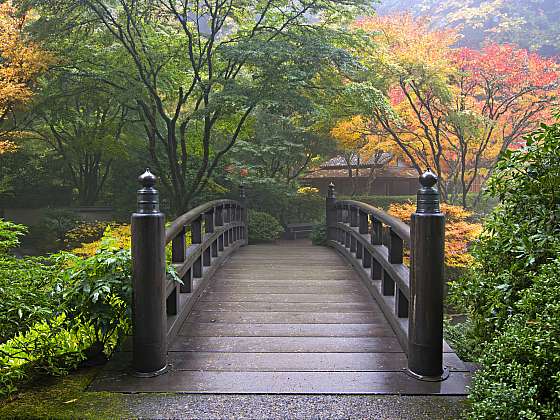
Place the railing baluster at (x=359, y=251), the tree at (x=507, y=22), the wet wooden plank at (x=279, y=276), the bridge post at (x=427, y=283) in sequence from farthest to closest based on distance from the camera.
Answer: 1. the tree at (x=507, y=22)
2. the railing baluster at (x=359, y=251)
3. the wet wooden plank at (x=279, y=276)
4. the bridge post at (x=427, y=283)

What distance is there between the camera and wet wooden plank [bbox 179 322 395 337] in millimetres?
3717

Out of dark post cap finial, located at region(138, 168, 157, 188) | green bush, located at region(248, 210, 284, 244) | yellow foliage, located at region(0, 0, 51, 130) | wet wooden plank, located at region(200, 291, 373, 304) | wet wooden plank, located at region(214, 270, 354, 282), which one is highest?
yellow foliage, located at region(0, 0, 51, 130)

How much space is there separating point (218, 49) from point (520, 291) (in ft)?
28.0

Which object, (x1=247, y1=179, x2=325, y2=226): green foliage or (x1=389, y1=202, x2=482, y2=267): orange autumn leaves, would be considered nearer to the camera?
(x1=389, y1=202, x2=482, y2=267): orange autumn leaves

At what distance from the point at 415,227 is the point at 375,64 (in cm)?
944

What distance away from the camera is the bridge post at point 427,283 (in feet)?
9.34

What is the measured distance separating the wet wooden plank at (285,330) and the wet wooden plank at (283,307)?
0.39 meters

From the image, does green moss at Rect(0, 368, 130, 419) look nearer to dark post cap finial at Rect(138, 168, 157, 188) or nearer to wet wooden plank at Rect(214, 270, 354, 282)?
dark post cap finial at Rect(138, 168, 157, 188)

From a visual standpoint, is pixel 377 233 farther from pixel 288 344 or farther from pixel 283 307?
pixel 288 344

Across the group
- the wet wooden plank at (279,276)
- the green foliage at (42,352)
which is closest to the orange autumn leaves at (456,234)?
the wet wooden plank at (279,276)

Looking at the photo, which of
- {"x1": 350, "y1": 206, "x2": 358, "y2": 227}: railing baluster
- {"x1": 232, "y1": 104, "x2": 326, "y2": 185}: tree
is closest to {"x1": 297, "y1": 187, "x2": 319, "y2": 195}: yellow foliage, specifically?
{"x1": 232, "y1": 104, "x2": 326, "y2": 185}: tree

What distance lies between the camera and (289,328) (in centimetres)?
386

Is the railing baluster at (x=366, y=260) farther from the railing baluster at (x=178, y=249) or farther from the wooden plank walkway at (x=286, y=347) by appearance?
the railing baluster at (x=178, y=249)

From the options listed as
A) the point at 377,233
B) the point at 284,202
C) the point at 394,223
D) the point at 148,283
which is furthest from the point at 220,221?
the point at 284,202
